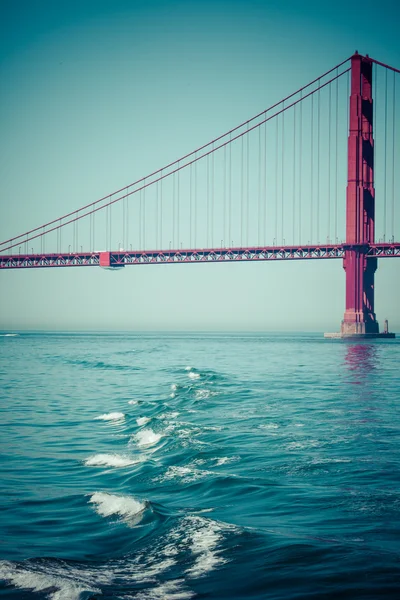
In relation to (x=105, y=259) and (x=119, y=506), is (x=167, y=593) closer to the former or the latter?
(x=119, y=506)

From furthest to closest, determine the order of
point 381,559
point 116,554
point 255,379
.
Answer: point 255,379, point 116,554, point 381,559

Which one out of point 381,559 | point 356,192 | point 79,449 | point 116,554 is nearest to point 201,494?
point 116,554

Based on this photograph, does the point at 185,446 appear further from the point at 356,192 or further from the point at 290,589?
the point at 356,192

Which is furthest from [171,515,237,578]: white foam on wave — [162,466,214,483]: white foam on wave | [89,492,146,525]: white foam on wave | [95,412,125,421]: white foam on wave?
[95,412,125,421]: white foam on wave

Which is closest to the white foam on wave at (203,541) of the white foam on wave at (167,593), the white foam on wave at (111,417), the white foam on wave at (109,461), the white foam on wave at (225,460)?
the white foam on wave at (167,593)

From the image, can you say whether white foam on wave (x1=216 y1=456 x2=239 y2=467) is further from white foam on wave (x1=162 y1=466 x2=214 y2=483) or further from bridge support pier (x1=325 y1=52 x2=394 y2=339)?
bridge support pier (x1=325 y1=52 x2=394 y2=339)
